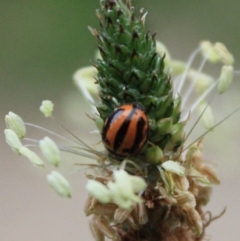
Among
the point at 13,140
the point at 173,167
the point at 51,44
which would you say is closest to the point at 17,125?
the point at 13,140

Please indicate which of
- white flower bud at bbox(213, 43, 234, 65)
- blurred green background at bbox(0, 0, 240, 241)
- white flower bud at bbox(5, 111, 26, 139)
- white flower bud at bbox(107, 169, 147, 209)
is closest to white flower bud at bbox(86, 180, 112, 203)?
white flower bud at bbox(107, 169, 147, 209)

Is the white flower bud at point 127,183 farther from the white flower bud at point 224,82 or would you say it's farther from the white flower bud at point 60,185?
the white flower bud at point 224,82

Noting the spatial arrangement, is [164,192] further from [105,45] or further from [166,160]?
[105,45]

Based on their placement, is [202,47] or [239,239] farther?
[239,239]

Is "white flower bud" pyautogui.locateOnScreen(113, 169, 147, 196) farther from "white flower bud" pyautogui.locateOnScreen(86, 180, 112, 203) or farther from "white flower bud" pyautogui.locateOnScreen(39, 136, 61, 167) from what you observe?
"white flower bud" pyautogui.locateOnScreen(39, 136, 61, 167)

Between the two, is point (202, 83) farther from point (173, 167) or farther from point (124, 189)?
point (124, 189)

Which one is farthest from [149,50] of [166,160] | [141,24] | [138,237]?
[138,237]
